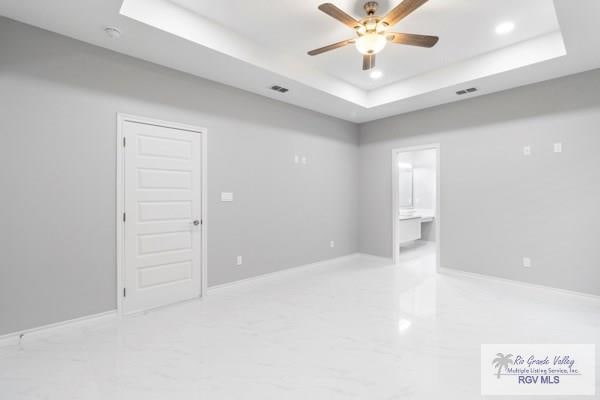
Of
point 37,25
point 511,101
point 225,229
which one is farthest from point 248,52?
point 511,101

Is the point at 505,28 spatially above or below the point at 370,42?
above

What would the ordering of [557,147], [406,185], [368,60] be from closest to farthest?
[368,60]
[557,147]
[406,185]

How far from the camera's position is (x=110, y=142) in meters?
3.00

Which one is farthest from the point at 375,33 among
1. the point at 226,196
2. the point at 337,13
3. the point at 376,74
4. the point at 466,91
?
the point at 226,196

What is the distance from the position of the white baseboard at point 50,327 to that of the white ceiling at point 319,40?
2.75 metres

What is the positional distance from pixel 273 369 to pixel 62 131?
2909mm

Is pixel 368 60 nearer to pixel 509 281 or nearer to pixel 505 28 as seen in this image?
pixel 505 28

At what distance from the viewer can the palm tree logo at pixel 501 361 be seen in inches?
85.8

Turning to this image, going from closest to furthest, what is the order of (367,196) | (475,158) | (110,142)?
(110,142)
(475,158)
(367,196)

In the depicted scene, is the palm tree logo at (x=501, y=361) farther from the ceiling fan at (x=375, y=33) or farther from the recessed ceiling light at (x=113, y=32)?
the recessed ceiling light at (x=113, y=32)

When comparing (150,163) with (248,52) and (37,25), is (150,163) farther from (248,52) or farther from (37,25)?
(248,52)

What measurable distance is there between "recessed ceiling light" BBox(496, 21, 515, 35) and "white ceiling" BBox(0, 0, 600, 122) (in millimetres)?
60

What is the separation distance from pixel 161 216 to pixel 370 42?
291 cm

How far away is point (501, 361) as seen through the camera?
7.36 ft
